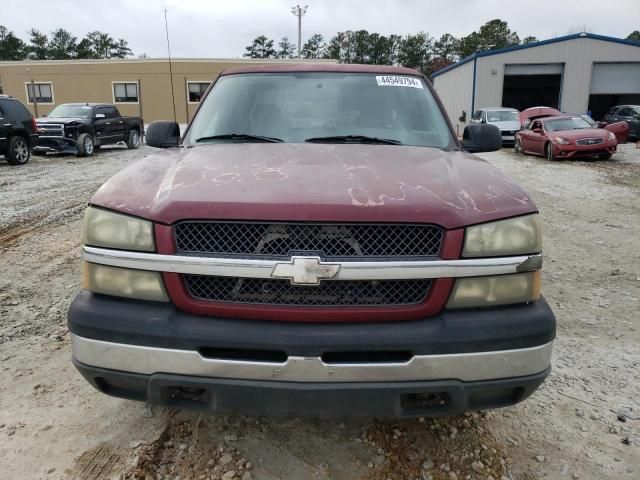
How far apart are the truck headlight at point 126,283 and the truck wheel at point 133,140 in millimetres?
20102

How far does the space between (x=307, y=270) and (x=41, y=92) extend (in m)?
44.5

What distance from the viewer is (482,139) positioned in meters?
3.53

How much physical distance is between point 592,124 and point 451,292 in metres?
17.2

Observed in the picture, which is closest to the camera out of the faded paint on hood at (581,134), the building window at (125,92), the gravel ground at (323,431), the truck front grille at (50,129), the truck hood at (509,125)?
the gravel ground at (323,431)

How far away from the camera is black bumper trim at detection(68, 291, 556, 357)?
1857 millimetres

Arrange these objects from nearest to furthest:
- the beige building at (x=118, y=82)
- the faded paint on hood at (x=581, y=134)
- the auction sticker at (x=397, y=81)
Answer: the auction sticker at (x=397, y=81), the faded paint on hood at (x=581, y=134), the beige building at (x=118, y=82)

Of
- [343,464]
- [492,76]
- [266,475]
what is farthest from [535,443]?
[492,76]

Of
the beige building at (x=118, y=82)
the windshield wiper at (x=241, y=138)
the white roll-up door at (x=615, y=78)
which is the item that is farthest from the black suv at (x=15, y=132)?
the white roll-up door at (x=615, y=78)

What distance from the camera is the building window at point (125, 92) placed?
3847 centimetres

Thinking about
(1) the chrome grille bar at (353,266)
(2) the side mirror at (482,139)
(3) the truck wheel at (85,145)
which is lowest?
(3) the truck wheel at (85,145)

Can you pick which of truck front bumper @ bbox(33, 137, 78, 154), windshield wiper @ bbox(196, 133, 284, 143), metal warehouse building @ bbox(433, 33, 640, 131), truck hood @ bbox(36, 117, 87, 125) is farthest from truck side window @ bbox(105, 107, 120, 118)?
metal warehouse building @ bbox(433, 33, 640, 131)

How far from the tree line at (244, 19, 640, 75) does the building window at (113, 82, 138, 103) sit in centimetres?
4639

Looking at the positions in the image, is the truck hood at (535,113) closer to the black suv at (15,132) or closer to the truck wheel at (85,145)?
the truck wheel at (85,145)

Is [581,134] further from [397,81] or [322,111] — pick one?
[322,111]
